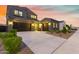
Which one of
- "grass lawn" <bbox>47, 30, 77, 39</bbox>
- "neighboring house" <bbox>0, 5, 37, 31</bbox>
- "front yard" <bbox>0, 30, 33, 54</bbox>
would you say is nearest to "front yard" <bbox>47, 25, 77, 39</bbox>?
"grass lawn" <bbox>47, 30, 77, 39</bbox>

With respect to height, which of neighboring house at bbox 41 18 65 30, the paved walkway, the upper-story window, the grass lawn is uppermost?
the upper-story window

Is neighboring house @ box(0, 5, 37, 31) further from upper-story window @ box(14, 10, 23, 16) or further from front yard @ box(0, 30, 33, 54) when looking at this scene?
front yard @ box(0, 30, 33, 54)

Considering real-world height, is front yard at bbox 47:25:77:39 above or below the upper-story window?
below

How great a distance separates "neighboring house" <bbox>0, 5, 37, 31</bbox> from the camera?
2920mm

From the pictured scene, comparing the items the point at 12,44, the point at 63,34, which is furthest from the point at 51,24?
the point at 12,44

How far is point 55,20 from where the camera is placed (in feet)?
9.71

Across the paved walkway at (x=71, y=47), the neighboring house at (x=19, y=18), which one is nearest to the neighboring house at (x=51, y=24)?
the neighboring house at (x=19, y=18)

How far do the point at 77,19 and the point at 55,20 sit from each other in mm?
315

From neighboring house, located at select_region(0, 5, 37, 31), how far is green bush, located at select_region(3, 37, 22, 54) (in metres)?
0.19

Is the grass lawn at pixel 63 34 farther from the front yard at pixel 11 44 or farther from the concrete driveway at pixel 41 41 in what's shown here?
the front yard at pixel 11 44

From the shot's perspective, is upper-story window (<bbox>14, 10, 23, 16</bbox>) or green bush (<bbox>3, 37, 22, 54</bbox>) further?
upper-story window (<bbox>14, 10, 23, 16</bbox>)
